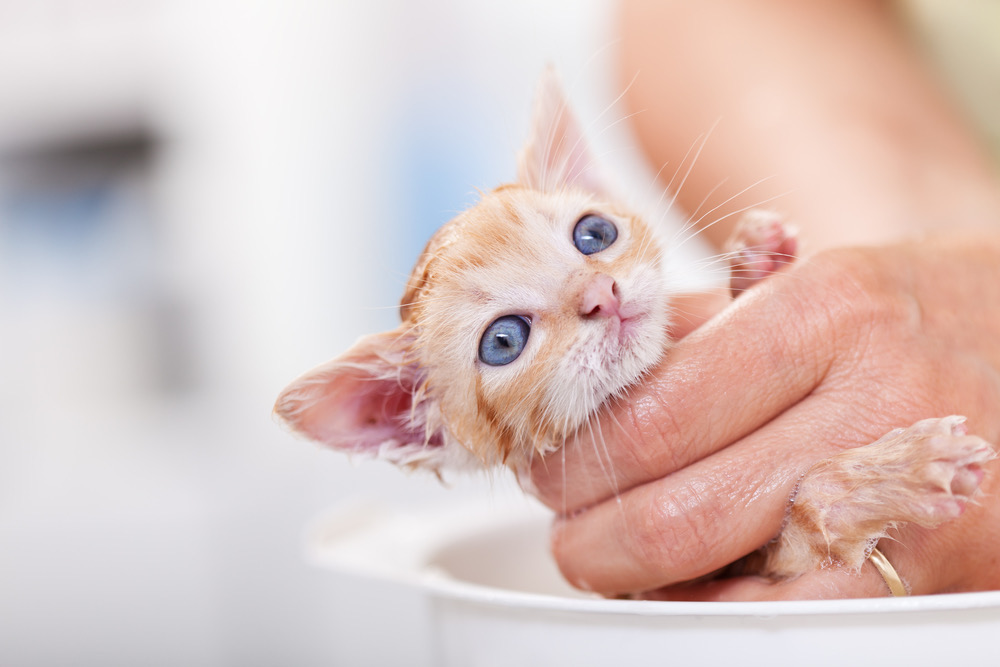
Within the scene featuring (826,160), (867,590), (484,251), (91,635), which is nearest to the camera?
(867,590)

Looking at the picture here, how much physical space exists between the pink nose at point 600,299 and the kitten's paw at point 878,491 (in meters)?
0.29

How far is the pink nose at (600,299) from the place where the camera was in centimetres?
100

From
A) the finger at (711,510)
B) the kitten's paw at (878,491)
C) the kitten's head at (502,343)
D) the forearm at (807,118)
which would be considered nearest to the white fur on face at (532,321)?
the kitten's head at (502,343)

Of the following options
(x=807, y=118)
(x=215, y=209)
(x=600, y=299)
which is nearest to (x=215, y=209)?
(x=215, y=209)

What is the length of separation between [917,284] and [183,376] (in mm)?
3210

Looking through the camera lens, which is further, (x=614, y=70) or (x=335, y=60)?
(x=335, y=60)

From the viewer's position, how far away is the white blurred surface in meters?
3.51

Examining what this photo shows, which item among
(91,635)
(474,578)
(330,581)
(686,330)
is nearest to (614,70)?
(686,330)

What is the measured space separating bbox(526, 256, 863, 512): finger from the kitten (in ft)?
0.12

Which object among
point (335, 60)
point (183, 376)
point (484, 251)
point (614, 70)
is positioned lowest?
point (183, 376)

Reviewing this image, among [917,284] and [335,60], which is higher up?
[335,60]

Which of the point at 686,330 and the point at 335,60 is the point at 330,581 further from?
the point at 686,330

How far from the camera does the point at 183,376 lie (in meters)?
3.68

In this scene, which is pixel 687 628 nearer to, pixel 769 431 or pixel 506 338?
pixel 769 431
